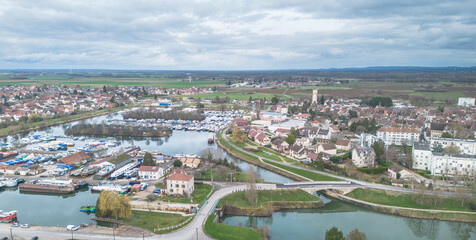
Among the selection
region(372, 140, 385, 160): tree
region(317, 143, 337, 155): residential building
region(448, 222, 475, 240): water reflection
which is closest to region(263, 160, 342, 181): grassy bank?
region(317, 143, 337, 155): residential building

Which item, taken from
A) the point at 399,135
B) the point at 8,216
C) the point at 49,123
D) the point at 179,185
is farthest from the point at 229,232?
the point at 49,123

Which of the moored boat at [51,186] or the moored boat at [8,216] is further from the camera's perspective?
the moored boat at [51,186]

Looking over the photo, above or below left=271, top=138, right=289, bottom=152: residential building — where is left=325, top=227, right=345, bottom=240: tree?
below

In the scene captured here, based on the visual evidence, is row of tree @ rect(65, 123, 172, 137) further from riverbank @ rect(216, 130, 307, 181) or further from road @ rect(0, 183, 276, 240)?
road @ rect(0, 183, 276, 240)

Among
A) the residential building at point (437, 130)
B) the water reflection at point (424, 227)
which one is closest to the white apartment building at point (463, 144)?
the residential building at point (437, 130)

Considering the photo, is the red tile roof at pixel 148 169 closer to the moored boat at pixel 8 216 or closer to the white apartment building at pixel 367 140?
the moored boat at pixel 8 216

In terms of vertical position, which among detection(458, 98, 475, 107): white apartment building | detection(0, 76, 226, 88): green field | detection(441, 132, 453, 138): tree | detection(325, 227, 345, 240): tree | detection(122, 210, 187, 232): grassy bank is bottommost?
detection(122, 210, 187, 232): grassy bank

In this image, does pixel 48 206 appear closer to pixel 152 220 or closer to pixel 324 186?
pixel 152 220
